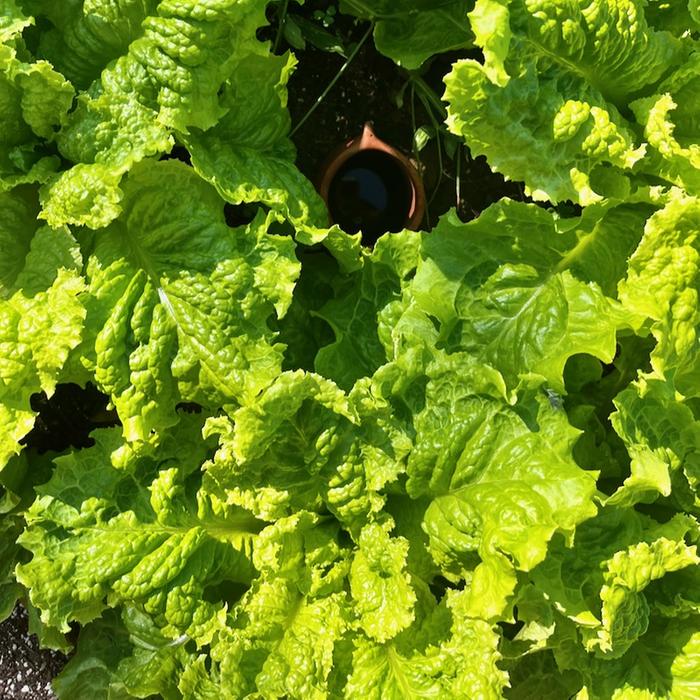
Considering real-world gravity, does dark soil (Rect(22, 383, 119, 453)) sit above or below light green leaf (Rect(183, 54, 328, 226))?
below

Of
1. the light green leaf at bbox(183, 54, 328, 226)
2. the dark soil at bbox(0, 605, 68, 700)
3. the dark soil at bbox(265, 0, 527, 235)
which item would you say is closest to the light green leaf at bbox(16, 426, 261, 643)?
the light green leaf at bbox(183, 54, 328, 226)

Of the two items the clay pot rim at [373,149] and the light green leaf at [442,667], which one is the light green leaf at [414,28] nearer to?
the clay pot rim at [373,149]

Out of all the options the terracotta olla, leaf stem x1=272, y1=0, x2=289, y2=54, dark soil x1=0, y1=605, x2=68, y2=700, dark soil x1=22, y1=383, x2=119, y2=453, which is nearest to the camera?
leaf stem x1=272, y1=0, x2=289, y2=54

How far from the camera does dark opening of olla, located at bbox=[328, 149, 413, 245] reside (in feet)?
8.21

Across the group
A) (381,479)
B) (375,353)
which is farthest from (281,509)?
(375,353)

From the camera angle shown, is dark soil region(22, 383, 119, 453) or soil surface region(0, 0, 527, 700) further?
dark soil region(22, 383, 119, 453)

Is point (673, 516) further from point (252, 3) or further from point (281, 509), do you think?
point (252, 3)

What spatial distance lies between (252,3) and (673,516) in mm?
1577

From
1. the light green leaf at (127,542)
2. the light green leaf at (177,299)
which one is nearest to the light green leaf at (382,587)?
the light green leaf at (127,542)

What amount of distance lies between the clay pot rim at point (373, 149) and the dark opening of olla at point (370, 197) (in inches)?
1.3

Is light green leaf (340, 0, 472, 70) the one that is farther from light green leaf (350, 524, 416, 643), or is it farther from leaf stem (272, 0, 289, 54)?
light green leaf (350, 524, 416, 643)

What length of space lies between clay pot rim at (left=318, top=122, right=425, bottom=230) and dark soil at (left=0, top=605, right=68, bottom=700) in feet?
6.05

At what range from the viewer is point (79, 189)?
174cm

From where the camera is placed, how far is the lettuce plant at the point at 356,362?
1.74 meters
